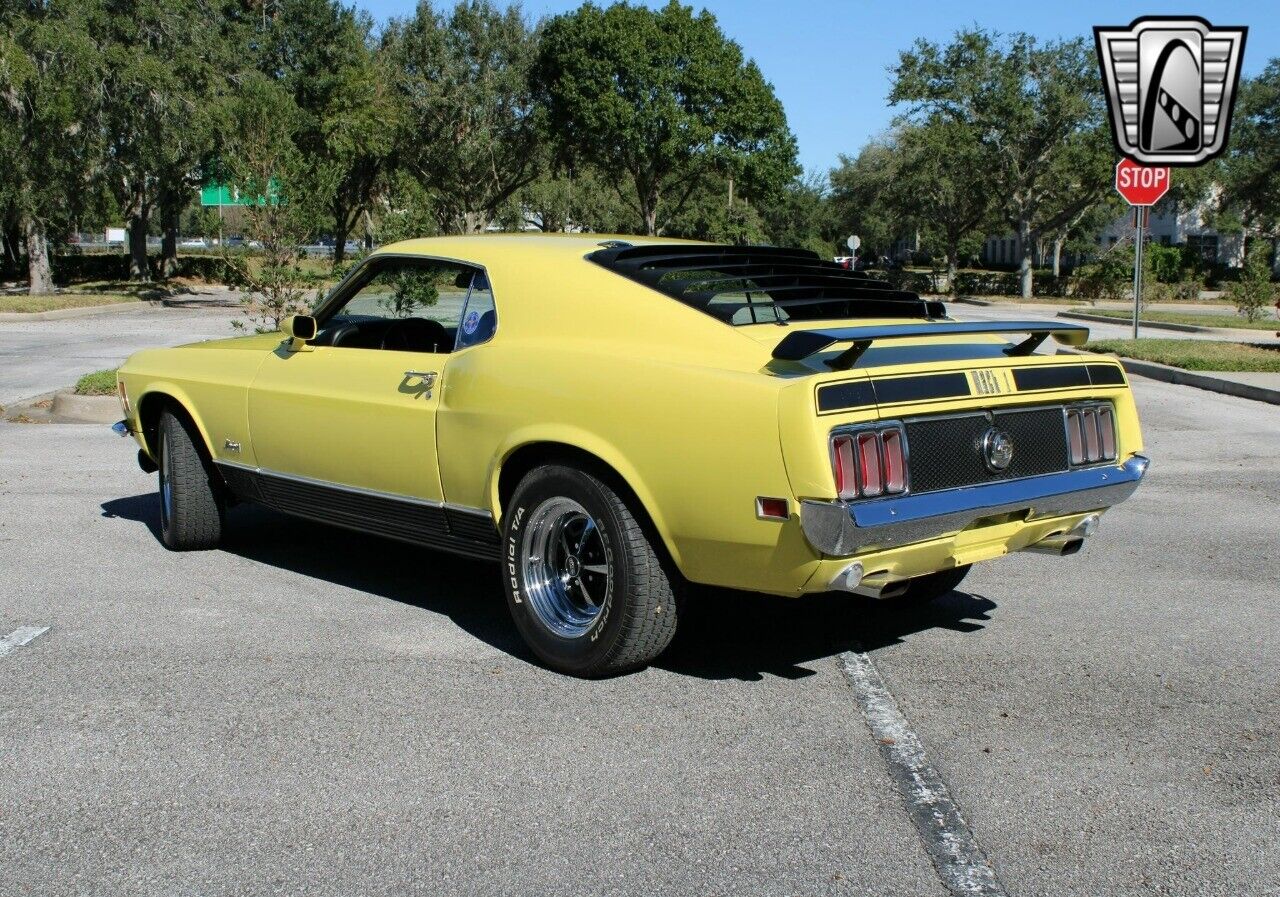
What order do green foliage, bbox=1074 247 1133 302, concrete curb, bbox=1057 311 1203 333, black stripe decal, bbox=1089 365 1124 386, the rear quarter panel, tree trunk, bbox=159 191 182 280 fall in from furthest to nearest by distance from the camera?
green foliage, bbox=1074 247 1133 302 → tree trunk, bbox=159 191 182 280 → concrete curb, bbox=1057 311 1203 333 → the rear quarter panel → black stripe decal, bbox=1089 365 1124 386

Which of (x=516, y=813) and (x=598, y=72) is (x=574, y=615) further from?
(x=598, y=72)

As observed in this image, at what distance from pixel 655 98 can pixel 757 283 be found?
4950 cm

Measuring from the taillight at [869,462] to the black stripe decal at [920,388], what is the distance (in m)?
0.11

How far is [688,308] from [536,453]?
0.79 metres

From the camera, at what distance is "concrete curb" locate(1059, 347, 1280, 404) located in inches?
562

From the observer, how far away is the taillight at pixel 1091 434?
15.9 feet

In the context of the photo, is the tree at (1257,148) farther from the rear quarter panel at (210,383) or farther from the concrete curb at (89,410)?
the rear quarter panel at (210,383)

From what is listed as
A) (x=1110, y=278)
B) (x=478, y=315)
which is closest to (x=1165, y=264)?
(x=1110, y=278)

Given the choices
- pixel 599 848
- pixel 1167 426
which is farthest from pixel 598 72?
pixel 599 848

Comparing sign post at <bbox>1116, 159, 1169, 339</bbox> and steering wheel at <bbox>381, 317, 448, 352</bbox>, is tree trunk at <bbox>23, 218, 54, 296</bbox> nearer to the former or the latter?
sign post at <bbox>1116, 159, 1169, 339</bbox>

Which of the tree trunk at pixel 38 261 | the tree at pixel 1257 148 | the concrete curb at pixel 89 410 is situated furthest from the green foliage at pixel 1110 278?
the concrete curb at pixel 89 410

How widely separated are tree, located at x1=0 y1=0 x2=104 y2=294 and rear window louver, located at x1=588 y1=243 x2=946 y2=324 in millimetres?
28736

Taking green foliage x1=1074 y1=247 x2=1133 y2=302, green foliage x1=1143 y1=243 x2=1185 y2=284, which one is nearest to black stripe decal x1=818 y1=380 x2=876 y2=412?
green foliage x1=1074 y1=247 x2=1133 y2=302

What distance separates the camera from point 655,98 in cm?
5284
